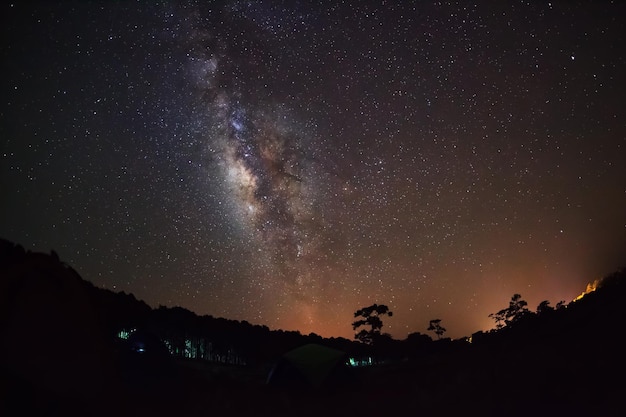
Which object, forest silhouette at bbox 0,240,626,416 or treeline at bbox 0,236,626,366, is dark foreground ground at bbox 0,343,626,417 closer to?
forest silhouette at bbox 0,240,626,416

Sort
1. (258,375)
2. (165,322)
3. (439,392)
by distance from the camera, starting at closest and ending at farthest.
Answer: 1. (439,392)
2. (258,375)
3. (165,322)

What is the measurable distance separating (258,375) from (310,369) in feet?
17.9

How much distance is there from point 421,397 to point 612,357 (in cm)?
552

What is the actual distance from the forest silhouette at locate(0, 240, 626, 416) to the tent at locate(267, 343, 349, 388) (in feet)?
0.15

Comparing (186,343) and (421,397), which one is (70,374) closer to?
(421,397)

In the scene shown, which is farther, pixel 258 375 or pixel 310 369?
pixel 258 375

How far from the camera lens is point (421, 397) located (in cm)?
1243

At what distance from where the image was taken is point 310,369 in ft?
56.9

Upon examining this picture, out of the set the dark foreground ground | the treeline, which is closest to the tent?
the dark foreground ground

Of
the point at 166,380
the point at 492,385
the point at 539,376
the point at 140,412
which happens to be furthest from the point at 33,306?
the point at 539,376

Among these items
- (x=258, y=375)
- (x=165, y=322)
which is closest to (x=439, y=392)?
(x=258, y=375)

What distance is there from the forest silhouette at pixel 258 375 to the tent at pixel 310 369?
5 centimetres

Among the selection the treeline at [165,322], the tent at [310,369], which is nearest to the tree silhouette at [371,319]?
the treeline at [165,322]

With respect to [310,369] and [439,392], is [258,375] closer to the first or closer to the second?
[310,369]
